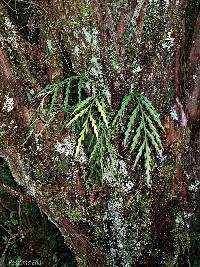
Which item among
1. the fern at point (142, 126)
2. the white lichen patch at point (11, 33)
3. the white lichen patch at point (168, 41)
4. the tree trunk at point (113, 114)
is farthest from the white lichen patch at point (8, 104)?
the white lichen patch at point (168, 41)

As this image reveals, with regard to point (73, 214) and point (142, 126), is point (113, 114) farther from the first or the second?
point (73, 214)

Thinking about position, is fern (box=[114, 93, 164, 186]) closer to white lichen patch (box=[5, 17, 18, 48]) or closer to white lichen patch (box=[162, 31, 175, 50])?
white lichen patch (box=[162, 31, 175, 50])

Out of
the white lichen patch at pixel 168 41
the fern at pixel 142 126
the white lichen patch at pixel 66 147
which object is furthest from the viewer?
the white lichen patch at pixel 66 147

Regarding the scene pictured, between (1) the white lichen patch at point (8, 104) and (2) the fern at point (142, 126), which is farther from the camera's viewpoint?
(1) the white lichen patch at point (8, 104)

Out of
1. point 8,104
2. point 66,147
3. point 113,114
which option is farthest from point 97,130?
point 8,104

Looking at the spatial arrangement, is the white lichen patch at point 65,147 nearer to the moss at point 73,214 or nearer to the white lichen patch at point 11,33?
the moss at point 73,214

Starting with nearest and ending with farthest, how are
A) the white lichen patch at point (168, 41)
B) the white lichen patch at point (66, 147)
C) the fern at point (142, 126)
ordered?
the fern at point (142, 126)
the white lichen patch at point (168, 41)
the white lichen patch at point (66, 147)

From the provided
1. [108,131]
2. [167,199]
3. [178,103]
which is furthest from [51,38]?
[167,199]

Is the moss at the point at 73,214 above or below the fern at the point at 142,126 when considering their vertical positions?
below

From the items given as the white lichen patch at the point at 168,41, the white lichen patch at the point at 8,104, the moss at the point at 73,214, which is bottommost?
the moss at the point at 73,214
